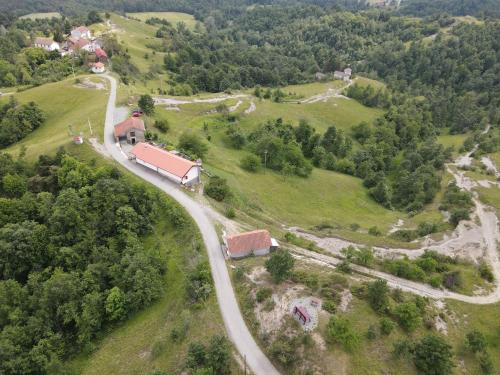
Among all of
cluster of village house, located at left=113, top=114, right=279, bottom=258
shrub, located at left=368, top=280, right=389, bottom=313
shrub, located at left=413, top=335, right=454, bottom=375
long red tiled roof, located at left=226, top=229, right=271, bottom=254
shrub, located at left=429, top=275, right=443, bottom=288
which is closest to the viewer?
shrub, located at left=413, top=335, right=454, bottom=375

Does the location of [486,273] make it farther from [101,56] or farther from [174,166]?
[101,56]

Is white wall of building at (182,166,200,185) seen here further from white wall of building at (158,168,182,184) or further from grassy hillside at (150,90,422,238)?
grassy hillside at (150,90,422,238)

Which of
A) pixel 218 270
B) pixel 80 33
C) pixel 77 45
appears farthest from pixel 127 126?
pixel 80 33

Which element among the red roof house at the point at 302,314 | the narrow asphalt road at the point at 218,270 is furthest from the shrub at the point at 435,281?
the narrow asphalt road at the point at 218,270

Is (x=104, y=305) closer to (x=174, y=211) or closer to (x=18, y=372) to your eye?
(x=18, y=372)

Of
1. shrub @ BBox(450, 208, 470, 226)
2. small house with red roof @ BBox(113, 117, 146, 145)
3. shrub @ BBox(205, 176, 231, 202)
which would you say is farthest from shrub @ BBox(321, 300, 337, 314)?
small house with red roof @ BBox(113, 117, 146, 145)

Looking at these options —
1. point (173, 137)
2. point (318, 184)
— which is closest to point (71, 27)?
point (173, 137)

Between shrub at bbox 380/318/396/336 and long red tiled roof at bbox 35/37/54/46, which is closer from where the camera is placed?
shrub at bbox 380/318/396/336

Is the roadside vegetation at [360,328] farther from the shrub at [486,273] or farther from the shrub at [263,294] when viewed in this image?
the shrub at [486,273]
